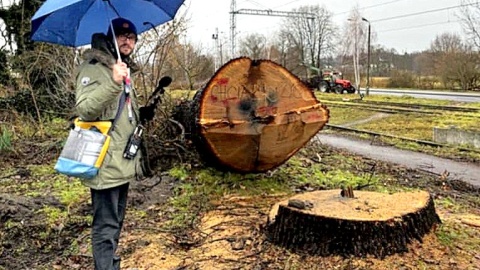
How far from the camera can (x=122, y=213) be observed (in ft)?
10.3

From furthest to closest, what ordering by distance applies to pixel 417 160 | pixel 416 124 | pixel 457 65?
1. pixel 457 65
2. pixel 416 124
3. pixel 417 160

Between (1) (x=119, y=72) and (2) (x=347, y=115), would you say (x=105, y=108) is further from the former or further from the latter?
(2) (x=347, y=115)

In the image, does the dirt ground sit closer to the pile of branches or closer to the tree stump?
the tree stump

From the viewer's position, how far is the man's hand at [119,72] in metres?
2.72

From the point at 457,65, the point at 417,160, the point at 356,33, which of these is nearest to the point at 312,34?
the point at 356,33

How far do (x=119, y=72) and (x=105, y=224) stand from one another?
946 mm

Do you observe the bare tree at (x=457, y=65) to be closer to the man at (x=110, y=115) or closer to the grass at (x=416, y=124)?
the grass at (x=416, y=124)

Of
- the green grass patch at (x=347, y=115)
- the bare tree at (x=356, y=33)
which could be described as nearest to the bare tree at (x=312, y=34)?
the bare tree at (x=356, y=33)

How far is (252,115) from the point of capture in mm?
5031

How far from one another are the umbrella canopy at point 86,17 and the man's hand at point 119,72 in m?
0.39

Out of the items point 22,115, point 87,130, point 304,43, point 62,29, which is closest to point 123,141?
point 87,130

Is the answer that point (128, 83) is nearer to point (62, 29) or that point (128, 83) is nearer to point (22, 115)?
point (62, 29)

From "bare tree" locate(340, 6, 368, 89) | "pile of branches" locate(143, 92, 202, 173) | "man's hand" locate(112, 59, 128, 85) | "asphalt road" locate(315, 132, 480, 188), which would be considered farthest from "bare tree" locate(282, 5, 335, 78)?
"man's hand" locate(112, 59, 128, 85)

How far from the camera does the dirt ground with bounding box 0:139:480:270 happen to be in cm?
328
